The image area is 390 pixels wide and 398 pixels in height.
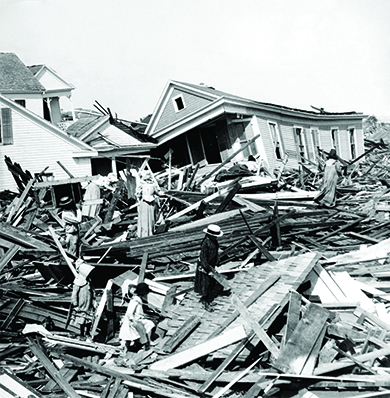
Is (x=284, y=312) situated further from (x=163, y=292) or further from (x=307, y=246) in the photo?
(x=307, y=246)

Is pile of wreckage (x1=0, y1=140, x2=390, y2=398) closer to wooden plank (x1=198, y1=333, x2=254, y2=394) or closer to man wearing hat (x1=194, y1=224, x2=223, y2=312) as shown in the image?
wooden plank (x1=198, y1=333, x2=254, y2=394)

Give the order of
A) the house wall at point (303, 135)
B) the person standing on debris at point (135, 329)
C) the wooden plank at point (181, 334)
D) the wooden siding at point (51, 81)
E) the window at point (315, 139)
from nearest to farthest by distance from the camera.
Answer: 1. the wooden plank at point (181, 334)
2. the person standing on debris at point (135, 329)
3. the house wall at point (303, 135)
4. the window at point (315, 139)
5. the wooden siding at point (51, 81)

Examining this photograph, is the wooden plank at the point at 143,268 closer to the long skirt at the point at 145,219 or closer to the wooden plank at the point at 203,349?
the long skirt at the point at 145,219

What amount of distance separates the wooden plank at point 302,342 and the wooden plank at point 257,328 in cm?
16

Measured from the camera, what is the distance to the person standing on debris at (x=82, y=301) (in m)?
11.1

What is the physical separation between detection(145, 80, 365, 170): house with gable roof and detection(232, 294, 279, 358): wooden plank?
16072mm

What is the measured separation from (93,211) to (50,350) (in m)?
8.34

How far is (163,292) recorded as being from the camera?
456 inches

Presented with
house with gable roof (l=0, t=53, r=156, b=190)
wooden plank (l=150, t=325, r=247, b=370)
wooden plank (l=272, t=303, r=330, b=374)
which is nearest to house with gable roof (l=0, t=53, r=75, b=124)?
house with gable roof (l=0, t=53, r=156, b=190)

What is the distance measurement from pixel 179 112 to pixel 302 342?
21846 mm

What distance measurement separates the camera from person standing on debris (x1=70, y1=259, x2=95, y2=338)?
11.1m

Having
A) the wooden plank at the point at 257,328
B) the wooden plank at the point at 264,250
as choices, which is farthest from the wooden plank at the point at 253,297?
the wooden plank at the point at 264,250

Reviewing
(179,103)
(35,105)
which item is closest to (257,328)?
(179,103)

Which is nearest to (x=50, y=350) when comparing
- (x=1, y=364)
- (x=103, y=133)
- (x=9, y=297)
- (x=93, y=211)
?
(x=1, y=364)
